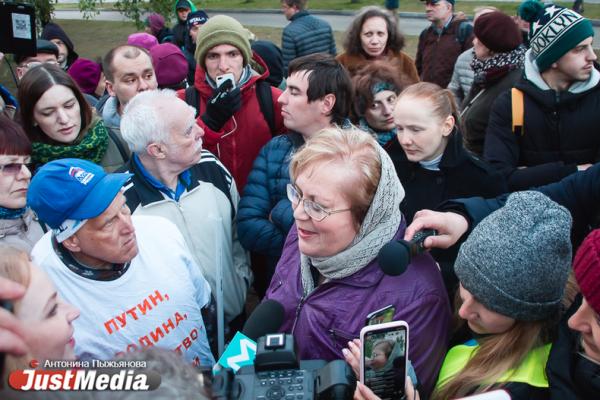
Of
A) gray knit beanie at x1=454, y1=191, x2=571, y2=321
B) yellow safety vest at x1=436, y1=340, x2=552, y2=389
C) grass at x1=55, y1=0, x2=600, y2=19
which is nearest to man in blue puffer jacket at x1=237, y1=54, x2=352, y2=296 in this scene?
yellow safety vest at x1=436, y1=340, x2=552, y2=389

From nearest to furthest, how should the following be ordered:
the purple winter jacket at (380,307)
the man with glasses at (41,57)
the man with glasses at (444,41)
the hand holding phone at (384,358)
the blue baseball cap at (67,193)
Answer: the hand holding phone at (384,358), the purple winter jacket at (380,307), the blue baseball cap at (67,193), the man with glasses at (41,57), the man with glasses at (444,41)

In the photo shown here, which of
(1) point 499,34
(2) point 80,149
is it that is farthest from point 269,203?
(1) point 499,34

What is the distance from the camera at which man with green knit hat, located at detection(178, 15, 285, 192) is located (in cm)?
324

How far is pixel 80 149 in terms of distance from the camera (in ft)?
9.97

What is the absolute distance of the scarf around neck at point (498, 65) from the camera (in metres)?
3.46

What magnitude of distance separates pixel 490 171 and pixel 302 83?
3.64 feet

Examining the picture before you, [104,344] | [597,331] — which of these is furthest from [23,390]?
[597,331]

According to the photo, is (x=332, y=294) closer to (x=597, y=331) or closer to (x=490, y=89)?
(x=597, y=331)

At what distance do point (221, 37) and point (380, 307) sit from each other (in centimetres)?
237

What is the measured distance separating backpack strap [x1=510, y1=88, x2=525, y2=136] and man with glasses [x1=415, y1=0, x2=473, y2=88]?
2567 mm

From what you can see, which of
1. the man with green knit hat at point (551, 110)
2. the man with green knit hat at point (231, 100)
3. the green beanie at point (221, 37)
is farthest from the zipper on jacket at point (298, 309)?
the green beanie at point (221, 37)

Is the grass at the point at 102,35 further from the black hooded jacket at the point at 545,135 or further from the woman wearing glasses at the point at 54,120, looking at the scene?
the woman wearing glasses at the point at 54,120

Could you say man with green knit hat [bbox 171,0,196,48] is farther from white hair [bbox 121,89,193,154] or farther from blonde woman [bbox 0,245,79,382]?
blonde woman [bbox 0,245,79,382]

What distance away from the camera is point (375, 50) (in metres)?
4.26
